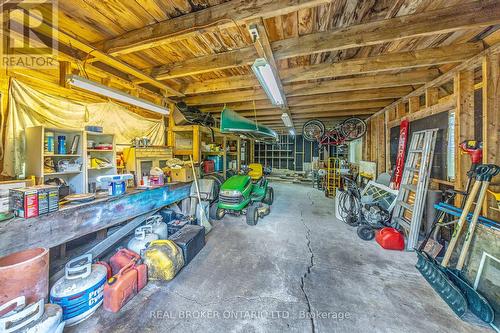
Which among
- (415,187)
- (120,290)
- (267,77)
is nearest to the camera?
(120,290)

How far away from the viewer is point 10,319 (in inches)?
47.1

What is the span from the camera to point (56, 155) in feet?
7.28

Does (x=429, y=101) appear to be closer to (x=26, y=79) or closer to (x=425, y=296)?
(x=425, y=296)

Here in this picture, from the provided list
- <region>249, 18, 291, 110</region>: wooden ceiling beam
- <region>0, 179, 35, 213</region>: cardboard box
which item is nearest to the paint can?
<region>0, 179, 35, 213</region>: cardboard box

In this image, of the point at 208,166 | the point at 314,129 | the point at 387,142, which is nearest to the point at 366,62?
the point at 387,142

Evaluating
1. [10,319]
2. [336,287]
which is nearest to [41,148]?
[10,319]

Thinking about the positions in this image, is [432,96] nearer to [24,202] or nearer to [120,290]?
[120,290]

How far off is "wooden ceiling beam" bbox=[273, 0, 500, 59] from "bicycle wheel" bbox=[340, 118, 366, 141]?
4629mm

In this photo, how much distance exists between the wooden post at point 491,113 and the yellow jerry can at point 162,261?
3881mm

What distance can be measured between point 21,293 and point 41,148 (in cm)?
150

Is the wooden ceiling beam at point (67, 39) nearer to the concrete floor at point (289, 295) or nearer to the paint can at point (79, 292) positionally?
the paint can at point (79, 292)

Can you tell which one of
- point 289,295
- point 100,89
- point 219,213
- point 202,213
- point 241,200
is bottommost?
point 289,295

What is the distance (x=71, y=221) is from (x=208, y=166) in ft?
10.5

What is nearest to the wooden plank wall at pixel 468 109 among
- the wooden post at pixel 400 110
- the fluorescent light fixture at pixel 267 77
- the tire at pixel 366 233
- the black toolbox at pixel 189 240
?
the wooden post at pixel 400 110
